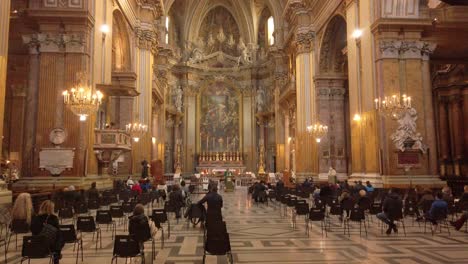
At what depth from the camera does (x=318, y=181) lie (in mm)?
22469

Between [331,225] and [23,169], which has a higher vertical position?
[23,169]

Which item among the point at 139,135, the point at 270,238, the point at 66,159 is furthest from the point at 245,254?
the point at 139,135

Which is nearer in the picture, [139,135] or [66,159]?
[66,159]

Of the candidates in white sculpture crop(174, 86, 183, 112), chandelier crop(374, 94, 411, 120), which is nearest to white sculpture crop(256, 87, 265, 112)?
white sculpture crop(174, 86, 183, 112)

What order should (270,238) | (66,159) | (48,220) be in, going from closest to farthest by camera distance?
(48,220) < (270,238) < (66,159)

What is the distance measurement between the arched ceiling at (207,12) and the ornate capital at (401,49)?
80.3ft

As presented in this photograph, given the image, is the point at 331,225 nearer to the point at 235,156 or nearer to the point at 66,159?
the point at 66,159

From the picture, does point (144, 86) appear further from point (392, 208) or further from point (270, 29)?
point (270, 29)

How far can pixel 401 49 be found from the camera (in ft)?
50.2

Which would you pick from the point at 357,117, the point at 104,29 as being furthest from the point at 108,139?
the point at 357,117

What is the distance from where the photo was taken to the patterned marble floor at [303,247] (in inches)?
264

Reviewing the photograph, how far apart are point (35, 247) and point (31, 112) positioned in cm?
1014

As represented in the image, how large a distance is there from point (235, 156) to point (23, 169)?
25871 mm

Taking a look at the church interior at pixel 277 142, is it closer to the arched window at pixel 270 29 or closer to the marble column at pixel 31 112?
the marble column at pixel 31 112
